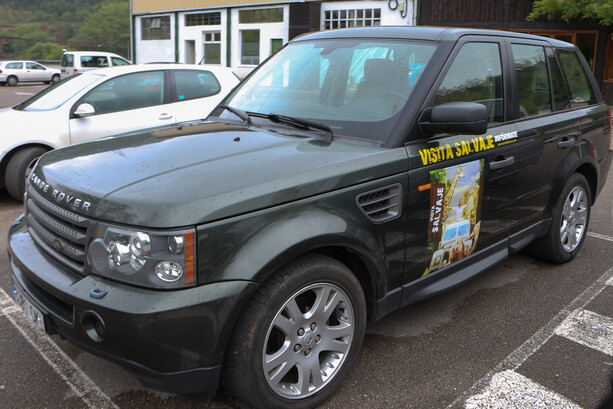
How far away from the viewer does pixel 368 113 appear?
3047 mm

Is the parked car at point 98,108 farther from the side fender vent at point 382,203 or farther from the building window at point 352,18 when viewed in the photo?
the building window at point 352,18

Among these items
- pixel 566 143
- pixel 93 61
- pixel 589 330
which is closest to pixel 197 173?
pixel 589 330

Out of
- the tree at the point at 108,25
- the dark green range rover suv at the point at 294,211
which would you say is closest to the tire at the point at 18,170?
the dark green range rover suv at the point at 294,211

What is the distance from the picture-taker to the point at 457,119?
281 cm

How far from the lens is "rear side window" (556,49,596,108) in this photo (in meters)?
4.48

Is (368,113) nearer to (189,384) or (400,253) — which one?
(400,253)

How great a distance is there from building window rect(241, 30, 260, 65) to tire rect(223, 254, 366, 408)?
24.3 m

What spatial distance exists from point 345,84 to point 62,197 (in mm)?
1710

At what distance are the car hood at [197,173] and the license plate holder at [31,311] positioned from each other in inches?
19.6

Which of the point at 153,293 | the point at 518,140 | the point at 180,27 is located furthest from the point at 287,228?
the point at 180,27

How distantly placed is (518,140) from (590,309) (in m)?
1.31

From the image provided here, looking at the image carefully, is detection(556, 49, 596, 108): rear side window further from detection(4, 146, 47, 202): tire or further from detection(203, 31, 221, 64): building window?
detection(203, 31, 221, 64): building window

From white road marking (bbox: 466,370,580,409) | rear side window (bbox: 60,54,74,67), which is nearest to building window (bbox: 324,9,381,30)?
rear side window (bbox: 60,54,74,67)

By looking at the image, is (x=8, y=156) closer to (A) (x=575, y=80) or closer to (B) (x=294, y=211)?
(B) (x=294, y=211)
